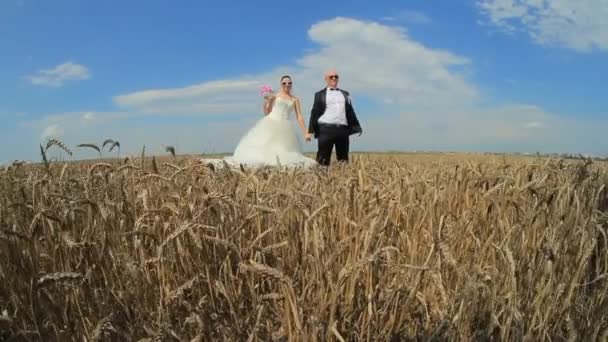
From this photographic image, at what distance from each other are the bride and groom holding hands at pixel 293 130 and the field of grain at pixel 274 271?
5.61 metres

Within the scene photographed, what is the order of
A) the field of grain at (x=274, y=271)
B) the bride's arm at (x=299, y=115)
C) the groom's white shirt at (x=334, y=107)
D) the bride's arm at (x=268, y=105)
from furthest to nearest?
the bride's arm at (x=268, y=105), the bride's arm at (x=299, y=115), the groom's white shirt at (x=334, y=107), the field of grain at (x=274, y=271)

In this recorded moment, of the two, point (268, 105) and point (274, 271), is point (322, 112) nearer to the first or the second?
point (268, 105)

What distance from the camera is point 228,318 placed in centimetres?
193

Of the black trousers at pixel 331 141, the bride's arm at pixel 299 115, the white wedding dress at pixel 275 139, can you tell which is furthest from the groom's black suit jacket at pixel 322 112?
the white wedding dress at pixel 275 139

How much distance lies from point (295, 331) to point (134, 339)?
26.5 inches

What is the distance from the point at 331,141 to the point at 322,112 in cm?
49

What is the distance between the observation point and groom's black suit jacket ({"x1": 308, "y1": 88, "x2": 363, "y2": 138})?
8.81 m

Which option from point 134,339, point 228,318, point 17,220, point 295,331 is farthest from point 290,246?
point 17,220

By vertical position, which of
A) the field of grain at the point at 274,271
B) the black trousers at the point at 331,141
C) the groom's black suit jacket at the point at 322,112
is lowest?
the field of grain at the point at 274,271

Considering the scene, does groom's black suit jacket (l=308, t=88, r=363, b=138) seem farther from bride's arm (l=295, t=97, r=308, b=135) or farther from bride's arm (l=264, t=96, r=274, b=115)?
bride's arm (l=264, t=96, r=274, b=115)

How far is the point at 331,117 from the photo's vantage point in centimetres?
880

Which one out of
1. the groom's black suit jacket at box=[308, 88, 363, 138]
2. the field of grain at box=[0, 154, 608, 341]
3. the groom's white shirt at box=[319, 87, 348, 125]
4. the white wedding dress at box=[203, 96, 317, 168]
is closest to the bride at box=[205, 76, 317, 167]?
the white wedding dress at box=[203, 96, 317, 168]

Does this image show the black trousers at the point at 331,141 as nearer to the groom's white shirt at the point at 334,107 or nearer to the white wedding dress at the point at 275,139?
the groom's white shirt at the point at 334,107

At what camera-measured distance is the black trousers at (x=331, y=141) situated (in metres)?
8.84
